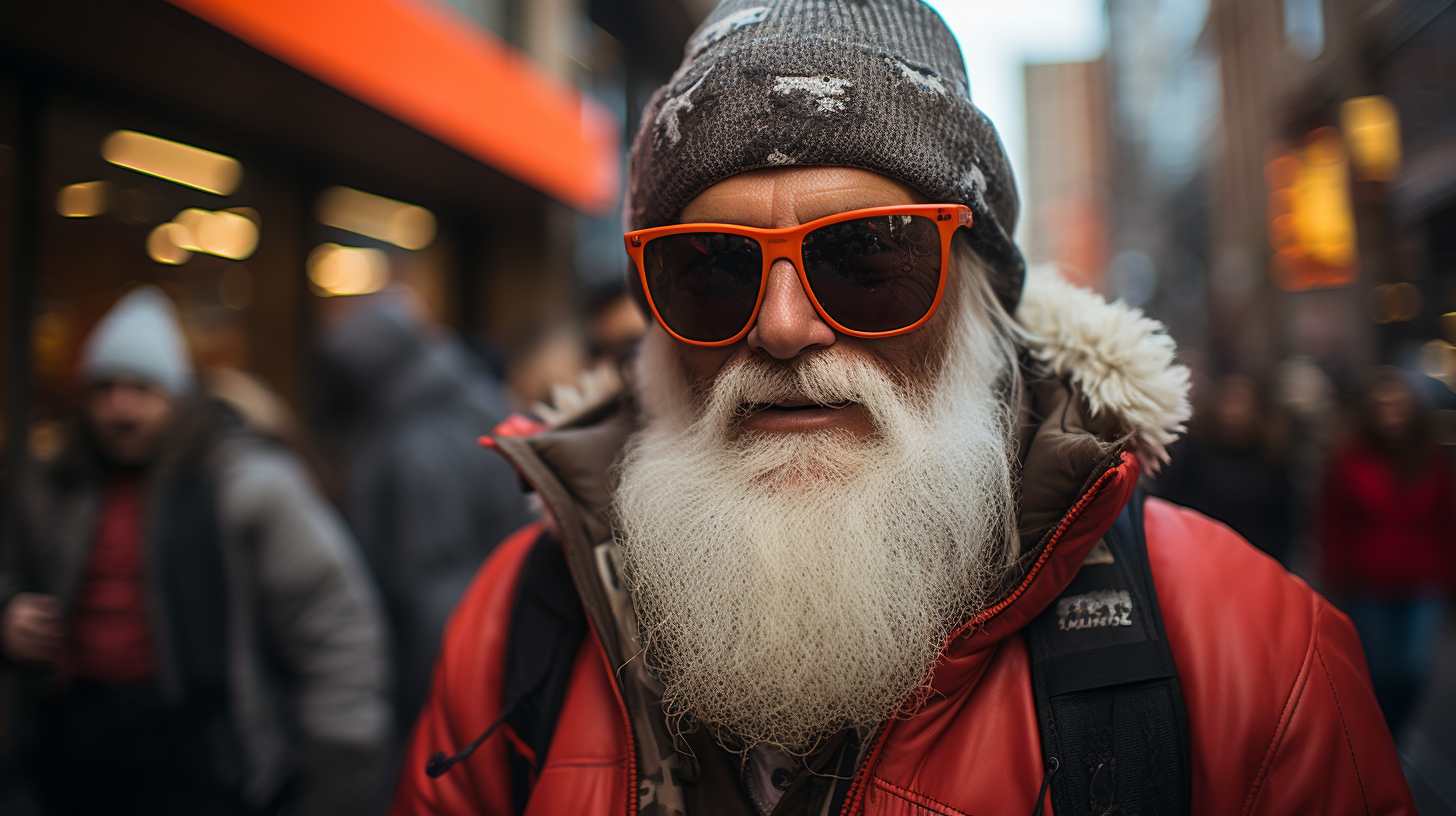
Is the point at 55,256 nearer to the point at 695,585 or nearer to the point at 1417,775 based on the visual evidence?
the point at 695,585

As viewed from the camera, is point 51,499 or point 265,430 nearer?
point 51,499

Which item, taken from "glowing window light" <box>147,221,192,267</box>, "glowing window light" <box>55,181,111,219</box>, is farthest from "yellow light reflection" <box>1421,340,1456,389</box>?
"glowing window light" <box>55,181,111,219</box>

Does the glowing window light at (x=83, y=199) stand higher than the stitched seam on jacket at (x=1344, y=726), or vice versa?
the glowing window light at (x=83, y=199)

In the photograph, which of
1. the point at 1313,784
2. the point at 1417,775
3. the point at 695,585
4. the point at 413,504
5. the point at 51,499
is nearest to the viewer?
the point at 1313,784

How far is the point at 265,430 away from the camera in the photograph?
270cm

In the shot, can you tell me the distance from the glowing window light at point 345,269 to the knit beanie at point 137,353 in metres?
2.93

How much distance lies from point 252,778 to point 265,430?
116cm

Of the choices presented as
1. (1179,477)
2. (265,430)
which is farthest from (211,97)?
(1179,477)

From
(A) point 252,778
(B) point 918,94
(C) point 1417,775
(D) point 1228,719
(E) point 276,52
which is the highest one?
(E) point 276,52

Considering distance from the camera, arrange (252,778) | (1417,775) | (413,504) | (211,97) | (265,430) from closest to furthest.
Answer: (252,778) → (265,430) → (413,504) → (1417,775) → (211,97)

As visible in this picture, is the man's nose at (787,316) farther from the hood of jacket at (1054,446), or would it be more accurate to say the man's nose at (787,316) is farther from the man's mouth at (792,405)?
the hood of jacket at (1054,446)

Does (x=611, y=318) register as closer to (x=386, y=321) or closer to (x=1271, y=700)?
(x=386, y=321)

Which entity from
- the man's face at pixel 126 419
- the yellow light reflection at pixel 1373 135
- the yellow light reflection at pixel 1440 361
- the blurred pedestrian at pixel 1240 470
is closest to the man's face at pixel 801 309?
the man's face at pixel 126 419

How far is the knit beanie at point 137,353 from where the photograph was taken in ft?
8.39
